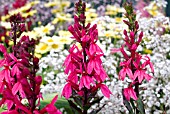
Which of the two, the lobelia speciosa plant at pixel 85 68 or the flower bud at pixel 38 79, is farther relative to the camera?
the lobelia speciosa plant at pixel 85 68

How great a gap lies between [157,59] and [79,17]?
113 cm

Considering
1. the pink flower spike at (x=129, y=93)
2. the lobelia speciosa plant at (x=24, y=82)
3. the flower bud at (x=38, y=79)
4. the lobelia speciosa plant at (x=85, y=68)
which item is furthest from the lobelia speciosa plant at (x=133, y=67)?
the flower bud at (x=38, y=79)

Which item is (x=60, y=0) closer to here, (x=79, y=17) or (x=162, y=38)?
(x=162, y=38)

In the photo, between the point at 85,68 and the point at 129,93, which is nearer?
the point at 85,68

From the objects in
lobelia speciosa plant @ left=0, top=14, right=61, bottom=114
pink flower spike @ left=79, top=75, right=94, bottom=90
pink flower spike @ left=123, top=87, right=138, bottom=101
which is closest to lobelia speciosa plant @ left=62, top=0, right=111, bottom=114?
→ pink flower spike @ left=79, top=75, right=94, bottom=90

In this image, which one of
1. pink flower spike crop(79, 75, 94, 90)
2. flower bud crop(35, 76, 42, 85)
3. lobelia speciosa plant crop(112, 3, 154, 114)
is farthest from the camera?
lobelia speciosa plant crop(112, 3, 154, 114)

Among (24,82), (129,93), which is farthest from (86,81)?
(24,82)

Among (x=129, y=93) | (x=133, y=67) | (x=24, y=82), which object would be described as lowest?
(x=129, y=93)

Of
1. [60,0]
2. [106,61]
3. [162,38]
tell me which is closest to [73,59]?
[106,61]

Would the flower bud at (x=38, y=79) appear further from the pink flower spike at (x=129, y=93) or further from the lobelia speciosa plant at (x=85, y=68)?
the pink flower spike at (x=129, y=93)

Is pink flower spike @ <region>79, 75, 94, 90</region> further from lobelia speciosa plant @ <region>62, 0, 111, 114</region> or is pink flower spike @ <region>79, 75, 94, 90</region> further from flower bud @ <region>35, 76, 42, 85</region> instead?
flower bud @ <region>35, 76, 42, 85</region>

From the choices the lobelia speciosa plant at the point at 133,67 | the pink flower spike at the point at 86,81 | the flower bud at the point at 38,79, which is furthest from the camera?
the lobelia speciosa plant at the point at 133,67

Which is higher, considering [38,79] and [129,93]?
[38,79]

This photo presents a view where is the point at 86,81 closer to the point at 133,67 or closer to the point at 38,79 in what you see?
the point at 133,67
